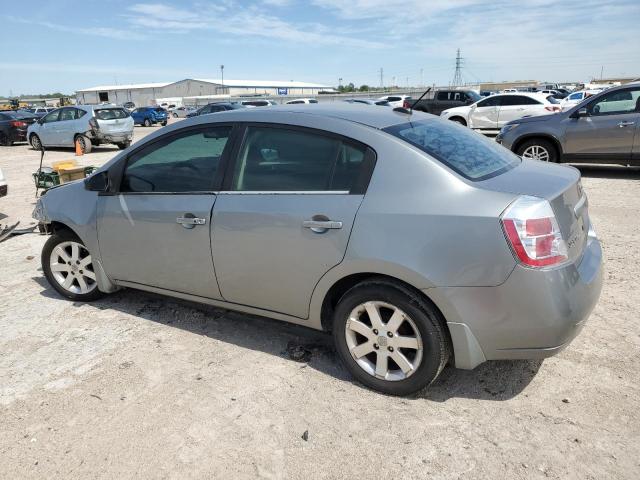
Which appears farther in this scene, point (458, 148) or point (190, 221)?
point (190, 221)

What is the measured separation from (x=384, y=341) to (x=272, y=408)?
74cm

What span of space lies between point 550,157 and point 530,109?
8803mm

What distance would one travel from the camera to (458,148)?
309 centimetres

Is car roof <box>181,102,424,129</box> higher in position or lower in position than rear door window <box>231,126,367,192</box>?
higher

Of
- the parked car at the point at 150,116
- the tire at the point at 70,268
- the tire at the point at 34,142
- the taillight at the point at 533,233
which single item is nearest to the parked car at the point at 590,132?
the taillight at the point at 533,233

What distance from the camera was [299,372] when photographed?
3229 millimetres

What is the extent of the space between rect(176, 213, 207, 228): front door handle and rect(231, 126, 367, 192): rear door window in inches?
12.6

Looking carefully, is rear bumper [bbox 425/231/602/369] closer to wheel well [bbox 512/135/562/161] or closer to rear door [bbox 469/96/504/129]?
wheel well [bbox 512/135/562/161]

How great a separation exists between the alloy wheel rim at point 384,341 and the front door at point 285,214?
34 centimetres

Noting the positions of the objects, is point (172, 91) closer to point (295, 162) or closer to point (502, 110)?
point (502, 110)

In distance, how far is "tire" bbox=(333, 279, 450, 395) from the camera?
270 centimetres

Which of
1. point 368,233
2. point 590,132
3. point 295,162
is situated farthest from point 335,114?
point 590,132

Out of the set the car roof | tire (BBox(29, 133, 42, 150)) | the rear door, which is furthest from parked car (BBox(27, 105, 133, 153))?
the car roof

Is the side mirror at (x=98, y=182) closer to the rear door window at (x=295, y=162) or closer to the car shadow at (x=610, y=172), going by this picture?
the rear door window at (x=295, y=162)
